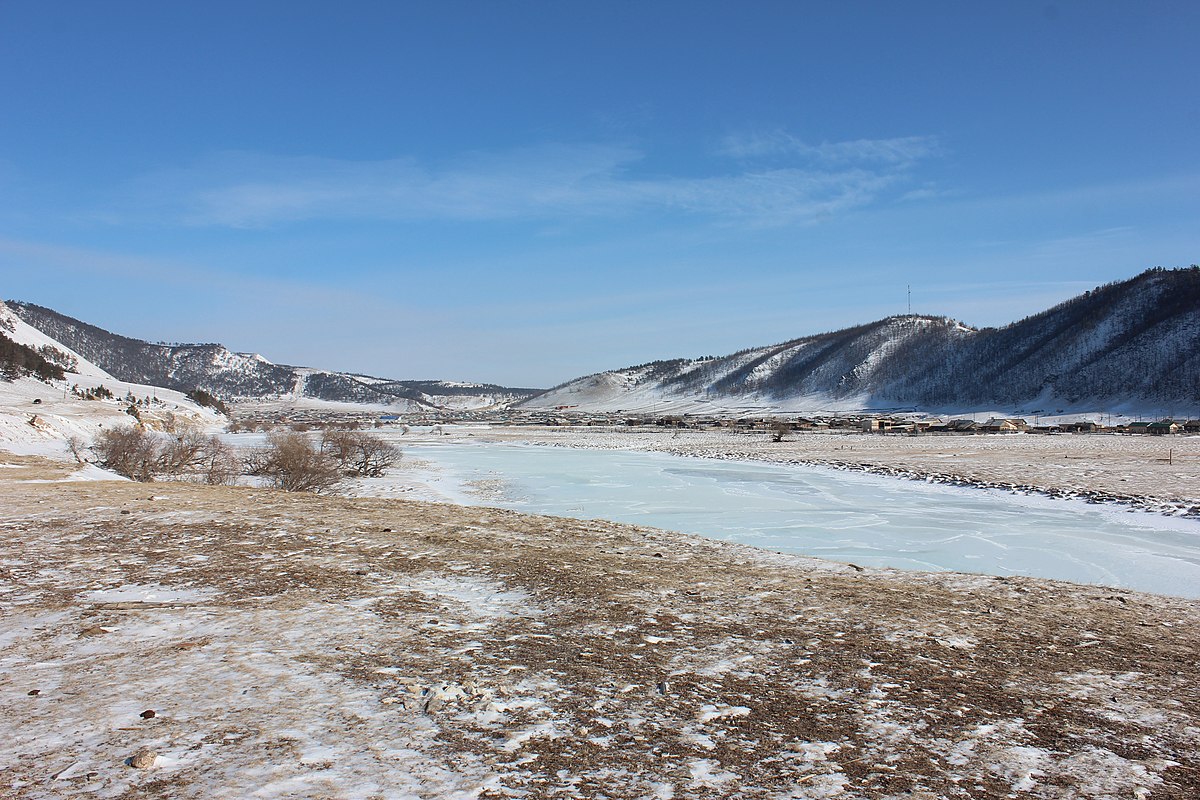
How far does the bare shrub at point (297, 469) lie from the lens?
2409 centimetres

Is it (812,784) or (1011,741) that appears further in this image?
(1011,741)

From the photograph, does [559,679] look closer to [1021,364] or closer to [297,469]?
[297,469]

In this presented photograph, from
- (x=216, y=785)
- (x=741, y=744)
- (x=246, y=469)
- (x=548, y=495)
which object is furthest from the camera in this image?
(x=246, y=469)

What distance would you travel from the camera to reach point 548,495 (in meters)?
24.7

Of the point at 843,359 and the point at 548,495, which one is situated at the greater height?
the point at 843,359

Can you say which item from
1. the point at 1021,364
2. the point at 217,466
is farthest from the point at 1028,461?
the point at 1021,364

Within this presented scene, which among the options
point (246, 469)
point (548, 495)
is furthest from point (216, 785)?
point (246, 469)

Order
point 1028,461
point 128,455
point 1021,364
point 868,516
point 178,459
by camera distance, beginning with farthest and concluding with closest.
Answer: point 1021,364 → point 1028,461 → point 178,459 → point 128,455 → point 868,516

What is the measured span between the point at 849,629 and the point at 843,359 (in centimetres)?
18326

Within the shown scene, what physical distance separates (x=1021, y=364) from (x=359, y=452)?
126 metres

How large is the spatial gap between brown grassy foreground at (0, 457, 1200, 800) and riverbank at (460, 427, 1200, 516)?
17057 mm

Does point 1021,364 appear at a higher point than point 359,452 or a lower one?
higher

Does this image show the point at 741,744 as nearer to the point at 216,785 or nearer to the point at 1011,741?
the point at 1011,741

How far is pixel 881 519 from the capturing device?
1919cm
